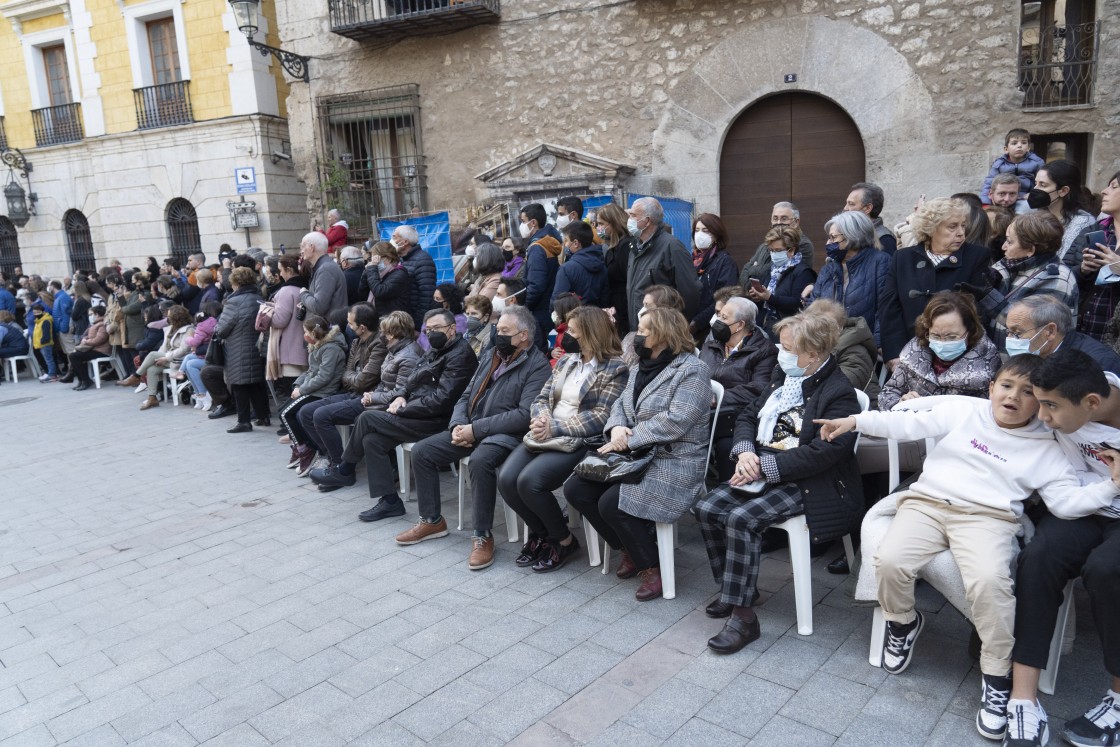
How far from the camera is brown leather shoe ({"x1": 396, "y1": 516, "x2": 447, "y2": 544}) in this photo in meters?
4.92

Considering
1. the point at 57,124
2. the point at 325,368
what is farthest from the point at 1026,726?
the point at 57,124

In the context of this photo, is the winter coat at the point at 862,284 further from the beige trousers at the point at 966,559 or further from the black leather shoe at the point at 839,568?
the beige trousers at the point at 966,559

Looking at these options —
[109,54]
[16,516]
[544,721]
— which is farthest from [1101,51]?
[109,54]

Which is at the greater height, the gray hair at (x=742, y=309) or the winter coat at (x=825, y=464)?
the gray hair at (x=742, y=309)

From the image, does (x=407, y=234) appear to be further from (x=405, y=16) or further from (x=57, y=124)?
(x=57, y=124)

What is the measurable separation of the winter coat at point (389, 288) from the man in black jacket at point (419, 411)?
1.45 meters

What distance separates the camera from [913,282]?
4.40 metres

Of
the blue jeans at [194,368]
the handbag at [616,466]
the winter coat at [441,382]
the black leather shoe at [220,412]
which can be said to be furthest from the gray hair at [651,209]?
the blue jeans at [194,368]

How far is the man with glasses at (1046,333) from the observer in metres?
3.27

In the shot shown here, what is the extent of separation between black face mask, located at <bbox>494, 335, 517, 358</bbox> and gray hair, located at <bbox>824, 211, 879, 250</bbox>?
85.3 inches

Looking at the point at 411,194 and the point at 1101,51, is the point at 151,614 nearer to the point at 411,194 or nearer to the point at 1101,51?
the point at 411,194

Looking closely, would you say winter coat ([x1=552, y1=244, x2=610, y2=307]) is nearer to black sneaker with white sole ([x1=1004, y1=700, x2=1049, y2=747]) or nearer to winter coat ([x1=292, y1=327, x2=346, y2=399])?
winter coat ([x1=292, y1=327, x2=346, y2=399])

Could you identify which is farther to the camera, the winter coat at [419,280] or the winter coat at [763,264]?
the winter coat at [419,280]

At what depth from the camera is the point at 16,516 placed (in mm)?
6023
